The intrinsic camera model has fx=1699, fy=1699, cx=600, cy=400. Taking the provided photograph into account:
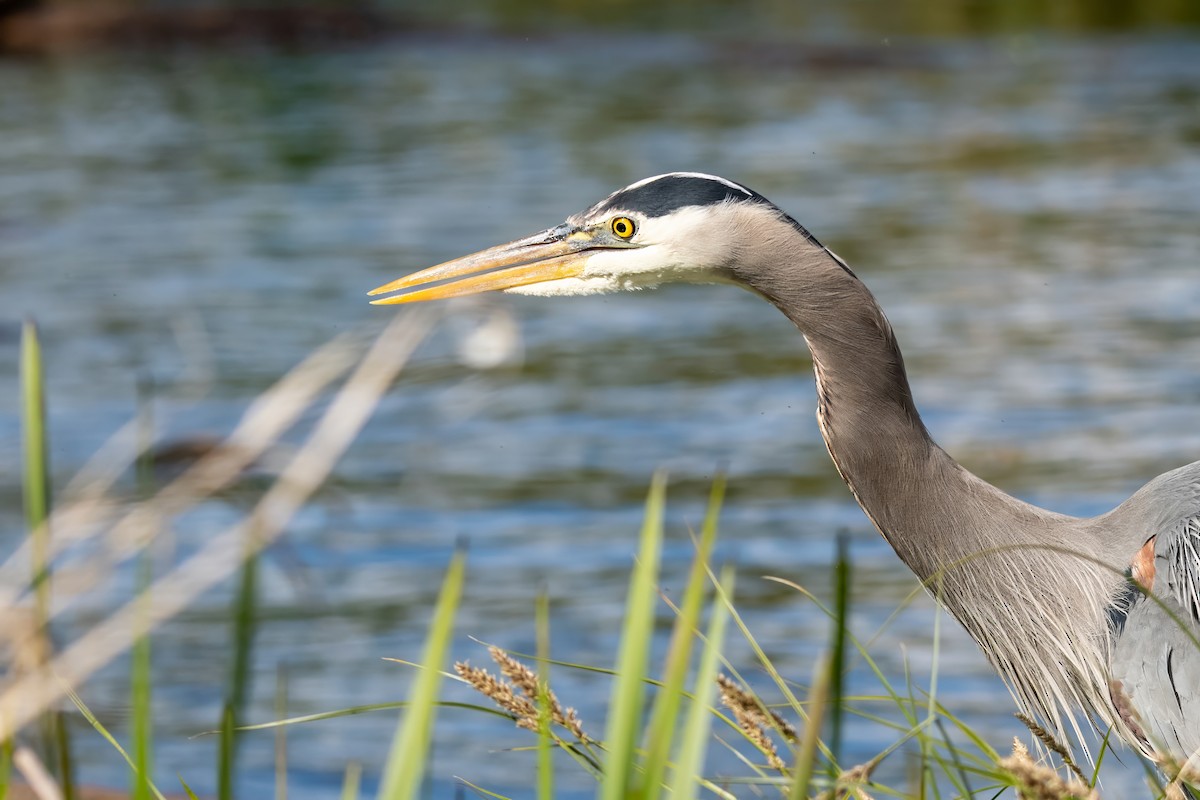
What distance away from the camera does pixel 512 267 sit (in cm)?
361

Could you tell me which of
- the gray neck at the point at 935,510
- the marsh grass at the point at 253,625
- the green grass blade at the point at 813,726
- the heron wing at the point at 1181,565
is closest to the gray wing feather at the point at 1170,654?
the heron wing at the point at 1181,565

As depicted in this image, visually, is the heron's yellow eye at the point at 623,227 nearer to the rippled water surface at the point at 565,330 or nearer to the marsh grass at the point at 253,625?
the rippled water surface at the point at 565,330

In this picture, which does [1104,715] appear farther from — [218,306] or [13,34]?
[13,34]

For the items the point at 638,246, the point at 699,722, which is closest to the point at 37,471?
the point at 699,722

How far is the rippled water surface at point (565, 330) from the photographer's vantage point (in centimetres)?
598

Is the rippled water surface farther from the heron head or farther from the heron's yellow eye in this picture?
the heron's yellow eye

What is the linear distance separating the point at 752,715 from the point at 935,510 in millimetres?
1233

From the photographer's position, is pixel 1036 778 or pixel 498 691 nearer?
pixel 1036 778

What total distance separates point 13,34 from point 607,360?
55.4 ft

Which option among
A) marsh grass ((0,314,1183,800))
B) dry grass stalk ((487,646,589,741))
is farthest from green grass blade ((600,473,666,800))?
dry grass stalk ((487,646,589,741))

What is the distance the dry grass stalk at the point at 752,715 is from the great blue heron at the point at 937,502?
997 millimetres

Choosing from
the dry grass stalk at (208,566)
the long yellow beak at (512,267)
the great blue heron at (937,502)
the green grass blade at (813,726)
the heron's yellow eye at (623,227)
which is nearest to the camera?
the green grass blade at (813,726)

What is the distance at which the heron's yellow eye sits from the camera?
11.0 ft

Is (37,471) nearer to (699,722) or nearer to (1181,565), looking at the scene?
(699,722)
